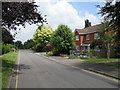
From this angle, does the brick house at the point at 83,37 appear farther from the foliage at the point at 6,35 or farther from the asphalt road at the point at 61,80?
the asphalt road at the point at 61,80

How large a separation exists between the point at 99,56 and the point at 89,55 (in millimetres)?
2782

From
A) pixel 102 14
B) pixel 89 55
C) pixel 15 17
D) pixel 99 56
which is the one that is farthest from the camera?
pixel 99 56

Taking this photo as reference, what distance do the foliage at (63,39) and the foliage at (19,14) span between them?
22653 mm

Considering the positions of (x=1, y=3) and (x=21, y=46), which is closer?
(x=1, y=3)

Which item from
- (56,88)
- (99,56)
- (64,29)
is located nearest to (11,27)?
(56,88)

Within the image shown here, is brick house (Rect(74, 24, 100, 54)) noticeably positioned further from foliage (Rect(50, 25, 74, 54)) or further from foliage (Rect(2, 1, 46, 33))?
foliage (Rect(2, 1, 46, 33))

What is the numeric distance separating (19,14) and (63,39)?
965 inches

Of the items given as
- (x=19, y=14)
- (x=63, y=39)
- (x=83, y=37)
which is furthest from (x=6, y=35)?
(x=83, y=37)

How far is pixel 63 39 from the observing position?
37.8 m

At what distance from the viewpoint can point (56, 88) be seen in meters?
7.89

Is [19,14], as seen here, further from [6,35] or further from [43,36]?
[43,36]

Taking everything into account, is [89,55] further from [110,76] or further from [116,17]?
[110,76]

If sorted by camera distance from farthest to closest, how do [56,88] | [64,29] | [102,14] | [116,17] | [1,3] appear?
[64,29] → [102,14] → [116,17] → [1,3] → [56,88]

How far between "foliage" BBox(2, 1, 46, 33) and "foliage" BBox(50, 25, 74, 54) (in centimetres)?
2265
